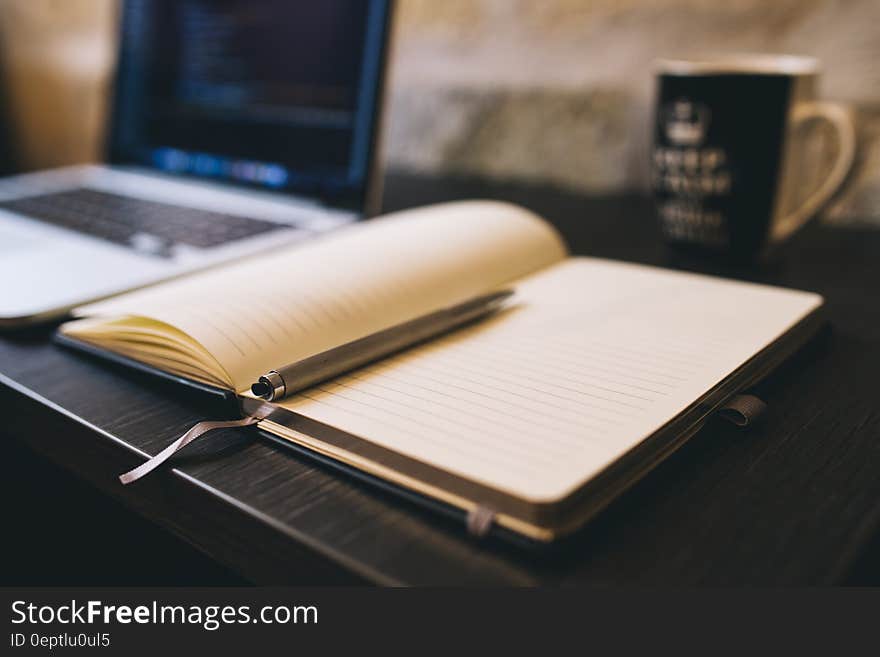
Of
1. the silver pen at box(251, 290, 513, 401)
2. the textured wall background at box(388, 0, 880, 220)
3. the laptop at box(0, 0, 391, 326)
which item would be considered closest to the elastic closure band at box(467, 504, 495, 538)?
the silver pen at box(251, 290, 513, 401)

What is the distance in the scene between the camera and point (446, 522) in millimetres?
283

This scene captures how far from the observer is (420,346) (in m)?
0.43

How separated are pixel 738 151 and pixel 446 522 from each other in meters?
0.43

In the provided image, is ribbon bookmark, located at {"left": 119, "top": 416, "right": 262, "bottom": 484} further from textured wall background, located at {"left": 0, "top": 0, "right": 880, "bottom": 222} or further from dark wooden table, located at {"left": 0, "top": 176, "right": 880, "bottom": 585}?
textured wall background, located at {"left": 0, "top": 0, "right": 880, "bottom": 222}

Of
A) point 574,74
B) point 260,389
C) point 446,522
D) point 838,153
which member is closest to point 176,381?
point 260,389

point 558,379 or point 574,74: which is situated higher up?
point 574,74

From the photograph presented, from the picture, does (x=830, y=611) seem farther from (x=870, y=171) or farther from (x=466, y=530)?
(x=870, y=171)

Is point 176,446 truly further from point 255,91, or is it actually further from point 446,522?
point 255,91

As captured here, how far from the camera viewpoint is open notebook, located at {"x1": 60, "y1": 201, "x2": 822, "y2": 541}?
0.96 ft

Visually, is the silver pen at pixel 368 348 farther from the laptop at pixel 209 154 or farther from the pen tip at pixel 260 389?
the laptop at pixel 209 154

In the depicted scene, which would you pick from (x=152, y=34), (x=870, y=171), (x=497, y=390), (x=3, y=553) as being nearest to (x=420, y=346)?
→ (x=497, y=390)

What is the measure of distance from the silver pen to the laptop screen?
0.99ft

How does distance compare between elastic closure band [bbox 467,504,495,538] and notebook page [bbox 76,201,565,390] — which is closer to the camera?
elastic closure band [bbox 467,504,495,538]

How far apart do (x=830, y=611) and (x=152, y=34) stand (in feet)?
3.11
